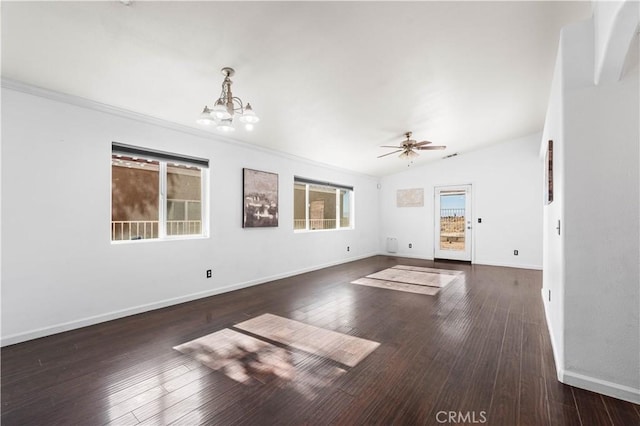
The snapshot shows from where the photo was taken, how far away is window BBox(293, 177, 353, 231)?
20.2 feet

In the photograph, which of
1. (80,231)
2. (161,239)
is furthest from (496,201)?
(80,231)

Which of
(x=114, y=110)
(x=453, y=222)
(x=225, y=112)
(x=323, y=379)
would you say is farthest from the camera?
(x=453, y=222)

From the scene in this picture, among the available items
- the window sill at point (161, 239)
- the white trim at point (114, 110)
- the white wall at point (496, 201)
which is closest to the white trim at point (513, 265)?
the white wall at point (496, 201)

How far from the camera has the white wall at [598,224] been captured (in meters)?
1.88

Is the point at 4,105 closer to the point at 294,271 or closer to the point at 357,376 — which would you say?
the point at 357,376

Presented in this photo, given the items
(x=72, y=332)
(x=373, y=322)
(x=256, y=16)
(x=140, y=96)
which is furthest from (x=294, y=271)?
(x=256, y=16)

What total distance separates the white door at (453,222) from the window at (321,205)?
2401 millimetres

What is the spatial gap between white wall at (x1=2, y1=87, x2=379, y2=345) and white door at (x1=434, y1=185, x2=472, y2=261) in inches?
219

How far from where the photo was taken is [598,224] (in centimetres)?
196

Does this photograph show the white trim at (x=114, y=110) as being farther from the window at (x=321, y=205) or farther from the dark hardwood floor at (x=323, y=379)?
the dark hardwood floor at (x=323, y=379)

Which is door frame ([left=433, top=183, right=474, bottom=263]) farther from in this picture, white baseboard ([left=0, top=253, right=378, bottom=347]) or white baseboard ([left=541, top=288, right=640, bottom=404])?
white baseboard ([left=541, top=288, right=640, bottom=404])

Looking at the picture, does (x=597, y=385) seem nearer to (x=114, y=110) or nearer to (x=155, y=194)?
(x=155, y=194)

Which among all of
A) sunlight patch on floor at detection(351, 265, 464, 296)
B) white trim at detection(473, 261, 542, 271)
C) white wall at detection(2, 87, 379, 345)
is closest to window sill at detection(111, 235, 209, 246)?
white wall at detection(2, 87, 379, 345)

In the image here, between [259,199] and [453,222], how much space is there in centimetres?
531
